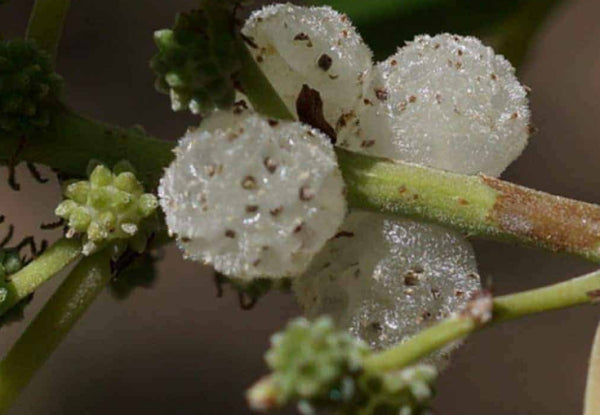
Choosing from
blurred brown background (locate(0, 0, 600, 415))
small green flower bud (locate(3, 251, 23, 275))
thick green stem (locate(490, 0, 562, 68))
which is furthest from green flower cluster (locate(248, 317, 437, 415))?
blurred brown background (locate(0, 0, 600, 415))

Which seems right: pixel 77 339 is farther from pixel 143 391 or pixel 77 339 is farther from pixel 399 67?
pixel 399 67

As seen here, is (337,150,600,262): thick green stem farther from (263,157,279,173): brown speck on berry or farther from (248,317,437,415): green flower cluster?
(248,317,437,415): green flower cluster

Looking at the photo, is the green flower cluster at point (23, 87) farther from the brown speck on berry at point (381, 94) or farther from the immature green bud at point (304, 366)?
the immature green bud at point (304, 366)

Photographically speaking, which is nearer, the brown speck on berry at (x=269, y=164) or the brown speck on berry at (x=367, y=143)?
the brown speck on berry at (x=269, y=164)

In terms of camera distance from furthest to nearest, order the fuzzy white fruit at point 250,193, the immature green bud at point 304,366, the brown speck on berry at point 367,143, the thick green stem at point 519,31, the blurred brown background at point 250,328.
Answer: the blurred brown background at point 250,328 → the thick green stem at point 519,31 → the brown speck on berry at point 367,143 → the fuzzy white fruit at point 250,193 → the immature green bud at point 304,366

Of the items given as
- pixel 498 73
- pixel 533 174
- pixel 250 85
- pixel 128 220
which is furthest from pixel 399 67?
pixel 533 174

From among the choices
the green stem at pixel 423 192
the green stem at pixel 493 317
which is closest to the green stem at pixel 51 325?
the green stem at pixel 423 192
